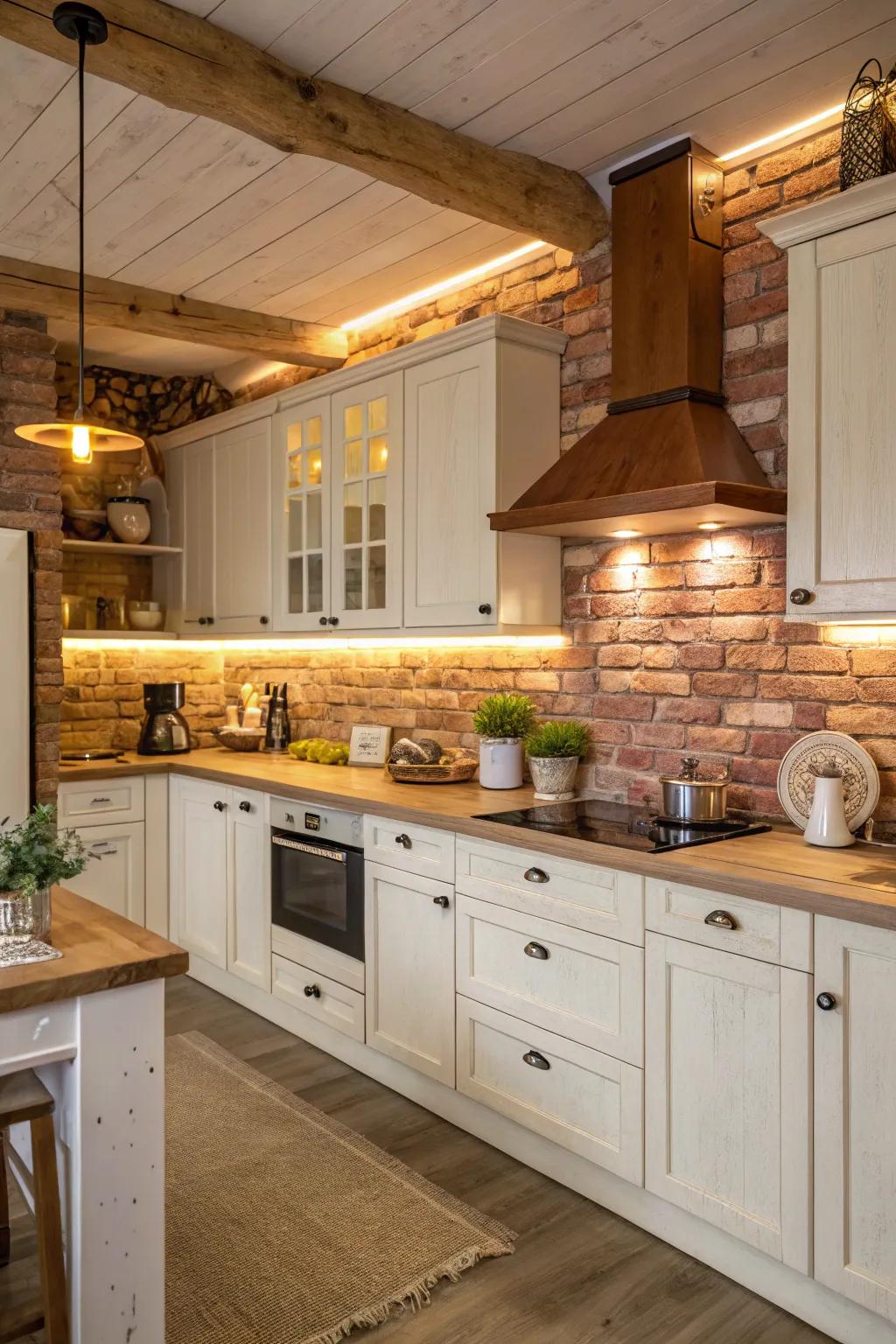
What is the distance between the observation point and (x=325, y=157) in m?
2.52

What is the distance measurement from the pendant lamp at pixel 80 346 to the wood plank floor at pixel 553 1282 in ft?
6.50

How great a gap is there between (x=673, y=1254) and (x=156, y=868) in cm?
281

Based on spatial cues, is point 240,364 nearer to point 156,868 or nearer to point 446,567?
point 446,567

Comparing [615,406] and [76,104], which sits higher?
[76,104]

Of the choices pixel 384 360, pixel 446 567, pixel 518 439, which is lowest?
pixel 446 567

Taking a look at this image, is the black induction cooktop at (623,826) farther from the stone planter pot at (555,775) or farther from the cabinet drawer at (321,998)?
the cabinet drawer at (321,998)

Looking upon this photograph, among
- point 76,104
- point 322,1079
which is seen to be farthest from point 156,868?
point 76,104

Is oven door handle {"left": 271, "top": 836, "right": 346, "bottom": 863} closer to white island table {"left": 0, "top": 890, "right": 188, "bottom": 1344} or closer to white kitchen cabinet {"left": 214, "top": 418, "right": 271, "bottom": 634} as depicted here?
white kitchen cabinet {"left": 214, "top": 418, "right": 271, "bottom": 634}

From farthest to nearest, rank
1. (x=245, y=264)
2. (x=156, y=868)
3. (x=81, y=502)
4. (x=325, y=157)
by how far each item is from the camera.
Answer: (x=81, y=502) < (x=156, y=868) < (x=245, y=264) < (x=325, y=157)

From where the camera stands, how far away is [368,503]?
12.6 ft

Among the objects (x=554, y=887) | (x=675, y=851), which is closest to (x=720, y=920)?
(x=675, y=851)

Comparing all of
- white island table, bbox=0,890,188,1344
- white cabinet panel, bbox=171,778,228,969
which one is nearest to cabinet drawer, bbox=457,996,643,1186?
white island table, bbox=0,890,188,1344

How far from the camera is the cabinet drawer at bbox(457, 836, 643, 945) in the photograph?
7.90ft

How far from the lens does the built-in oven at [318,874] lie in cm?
331
